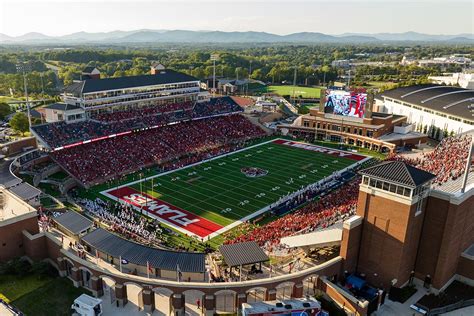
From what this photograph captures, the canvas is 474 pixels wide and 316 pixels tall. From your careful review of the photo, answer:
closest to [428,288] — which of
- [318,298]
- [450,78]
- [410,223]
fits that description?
[410,223]

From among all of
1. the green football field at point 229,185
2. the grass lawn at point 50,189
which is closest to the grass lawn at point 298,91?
the green football field at point 229,185

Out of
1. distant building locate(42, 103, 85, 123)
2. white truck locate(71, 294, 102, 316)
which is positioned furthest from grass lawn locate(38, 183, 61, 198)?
white truck locate(71, 294, 102, 316)

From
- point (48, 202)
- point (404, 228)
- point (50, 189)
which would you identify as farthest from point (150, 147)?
point (404, 228)

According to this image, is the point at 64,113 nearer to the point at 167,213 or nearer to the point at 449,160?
the point at 167,213

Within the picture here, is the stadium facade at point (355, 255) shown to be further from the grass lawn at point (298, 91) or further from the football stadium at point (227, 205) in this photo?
the grass lawn at point (298, 91)

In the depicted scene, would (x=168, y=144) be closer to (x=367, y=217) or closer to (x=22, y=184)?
(x=22, y=184)

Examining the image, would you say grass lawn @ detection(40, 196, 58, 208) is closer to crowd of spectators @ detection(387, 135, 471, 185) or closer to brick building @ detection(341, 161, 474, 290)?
brick building @ detection(341, 161, 474, 290)
